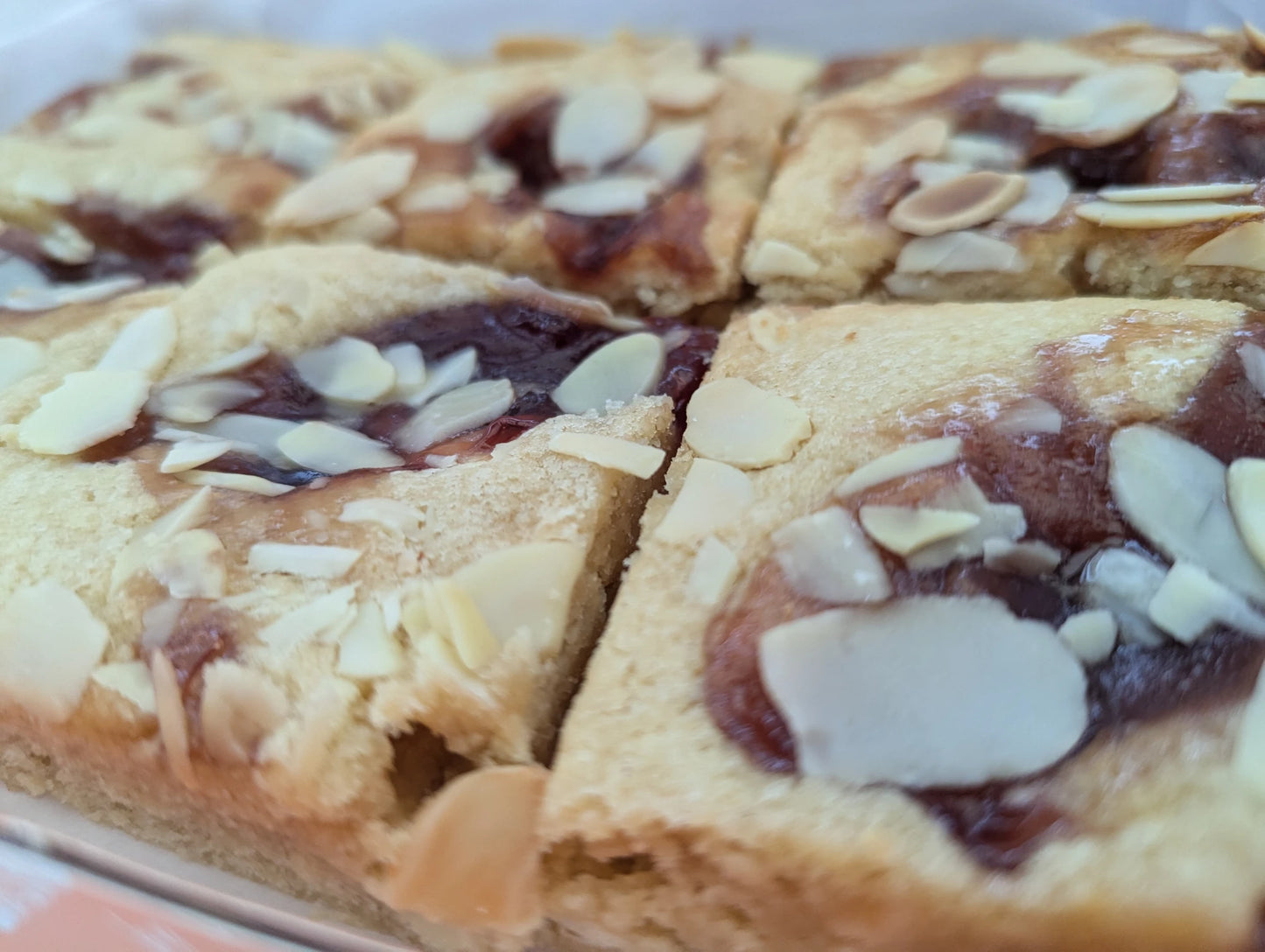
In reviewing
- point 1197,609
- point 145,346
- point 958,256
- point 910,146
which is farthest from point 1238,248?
point 145,346

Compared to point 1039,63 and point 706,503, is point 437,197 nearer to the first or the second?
point 706,503

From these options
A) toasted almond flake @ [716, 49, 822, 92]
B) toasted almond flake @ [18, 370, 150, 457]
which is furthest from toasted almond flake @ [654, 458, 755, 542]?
toasted almond flake @ [716, 49, 822, 92]

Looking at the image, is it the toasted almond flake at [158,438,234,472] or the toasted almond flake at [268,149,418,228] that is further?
the toasted almond flake at [268,149,418,228]

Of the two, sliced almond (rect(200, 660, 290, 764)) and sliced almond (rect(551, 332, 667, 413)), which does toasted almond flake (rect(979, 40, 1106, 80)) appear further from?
sliced almond (rect(200, 660, 290, 764))

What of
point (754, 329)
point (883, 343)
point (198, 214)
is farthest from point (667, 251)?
point (198, 214)

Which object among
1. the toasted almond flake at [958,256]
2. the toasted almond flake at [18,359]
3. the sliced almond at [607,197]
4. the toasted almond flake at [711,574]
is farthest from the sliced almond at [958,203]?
the toasted almond flake at [18,359]

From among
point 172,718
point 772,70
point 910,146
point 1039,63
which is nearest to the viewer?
point 172,718
